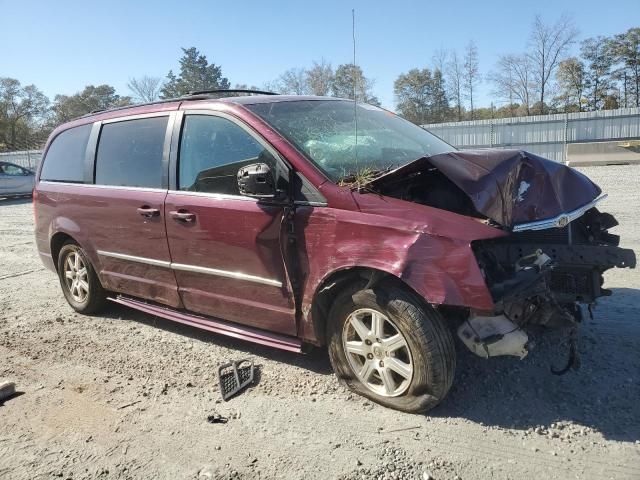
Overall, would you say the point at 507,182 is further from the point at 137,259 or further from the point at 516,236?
the point at 137,259

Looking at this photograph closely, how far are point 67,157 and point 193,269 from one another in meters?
2.39

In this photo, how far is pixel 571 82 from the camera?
5194 centimetres

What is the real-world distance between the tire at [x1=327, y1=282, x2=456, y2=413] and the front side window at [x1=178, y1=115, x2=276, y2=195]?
1112 mm

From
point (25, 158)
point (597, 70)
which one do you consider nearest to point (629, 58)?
point (597, 70)

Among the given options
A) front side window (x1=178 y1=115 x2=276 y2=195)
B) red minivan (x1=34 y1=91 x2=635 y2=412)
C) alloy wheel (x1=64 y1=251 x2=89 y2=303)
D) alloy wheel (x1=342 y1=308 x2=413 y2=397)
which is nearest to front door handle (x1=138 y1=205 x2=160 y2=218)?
red minivan (x1=34 y1=91 x2=635 y2=412)

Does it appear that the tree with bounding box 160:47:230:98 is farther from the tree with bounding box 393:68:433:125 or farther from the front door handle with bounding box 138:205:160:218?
the front door handle with bounding box 138:205:160:218

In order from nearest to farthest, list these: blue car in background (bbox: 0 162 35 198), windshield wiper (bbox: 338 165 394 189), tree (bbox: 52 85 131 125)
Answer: windshield wiper (bbox: 338 165 394 189), blue car in background (bbox: 0 162 35 198), tree (bbox: 52 85 131 125)

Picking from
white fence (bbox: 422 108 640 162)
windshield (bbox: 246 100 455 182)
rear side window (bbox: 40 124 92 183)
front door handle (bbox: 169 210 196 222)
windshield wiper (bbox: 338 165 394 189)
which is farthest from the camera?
white fence (bbox: 422 108 640 162)

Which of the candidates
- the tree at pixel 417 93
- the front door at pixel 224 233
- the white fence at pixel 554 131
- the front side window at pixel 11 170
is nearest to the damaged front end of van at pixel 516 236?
the front door at pixel 224 233

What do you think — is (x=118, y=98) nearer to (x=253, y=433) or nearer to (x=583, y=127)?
(x=583, y=127)

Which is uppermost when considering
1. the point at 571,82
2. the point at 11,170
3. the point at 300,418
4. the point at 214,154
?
the point at 571,82

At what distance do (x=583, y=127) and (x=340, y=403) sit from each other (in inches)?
957

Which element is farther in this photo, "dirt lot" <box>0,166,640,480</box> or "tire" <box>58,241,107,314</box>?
"tire" <box>58,241,107,314</box>

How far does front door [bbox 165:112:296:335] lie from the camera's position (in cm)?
351
